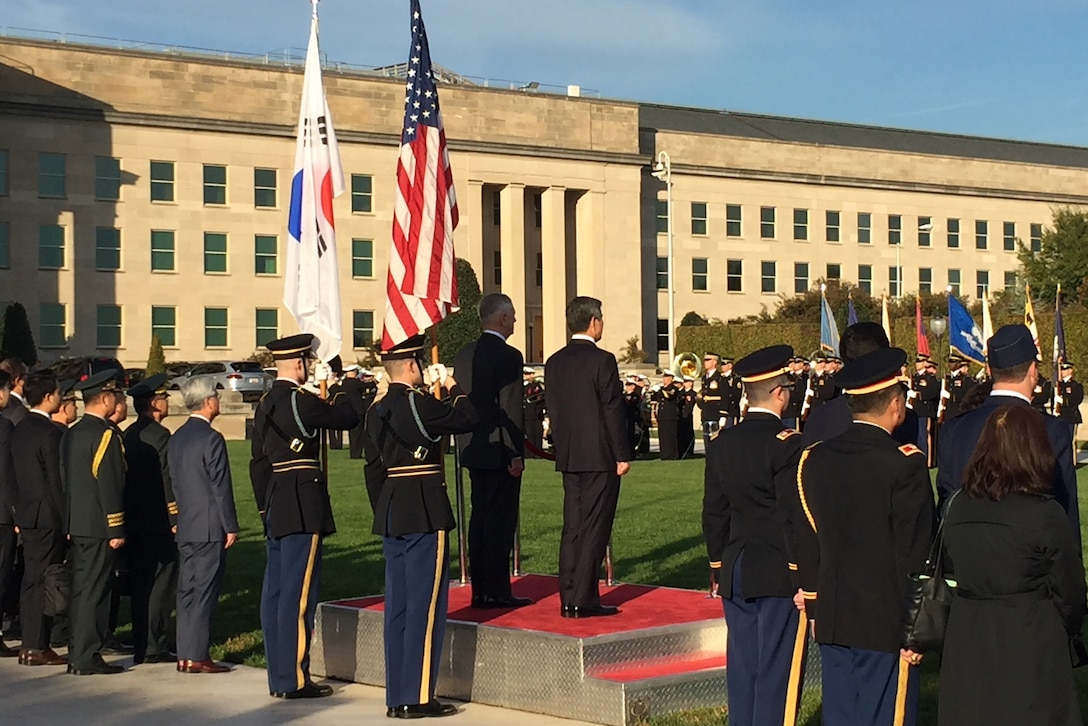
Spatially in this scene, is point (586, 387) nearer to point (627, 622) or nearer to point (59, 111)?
point (627, 622)

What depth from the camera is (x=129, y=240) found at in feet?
225

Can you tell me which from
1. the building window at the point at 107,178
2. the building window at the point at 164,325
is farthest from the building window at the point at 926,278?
the building window at the point at 107,178

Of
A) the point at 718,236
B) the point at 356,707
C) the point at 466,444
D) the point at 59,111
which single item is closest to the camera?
the point at 356,707

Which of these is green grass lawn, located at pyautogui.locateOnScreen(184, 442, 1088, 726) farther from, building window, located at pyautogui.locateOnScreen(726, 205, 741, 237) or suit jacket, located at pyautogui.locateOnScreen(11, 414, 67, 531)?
building window, located at pyautogui.locateOnScreen(726, 205, 741, 237)

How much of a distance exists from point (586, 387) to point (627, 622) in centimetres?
152

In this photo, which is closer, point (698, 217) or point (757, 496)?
point (757, 496)

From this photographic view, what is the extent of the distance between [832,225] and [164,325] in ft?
120

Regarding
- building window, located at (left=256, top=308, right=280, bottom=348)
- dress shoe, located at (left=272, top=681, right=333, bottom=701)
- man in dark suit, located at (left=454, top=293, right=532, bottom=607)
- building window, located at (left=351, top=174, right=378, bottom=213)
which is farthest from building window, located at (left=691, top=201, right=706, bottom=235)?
dress shoe, located at (left=272, top=681, right=333, bottom=701)

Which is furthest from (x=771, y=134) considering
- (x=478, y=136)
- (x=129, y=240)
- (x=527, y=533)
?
(x=527, y=533)

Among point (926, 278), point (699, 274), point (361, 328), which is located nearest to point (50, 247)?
Result: point (361, 328)

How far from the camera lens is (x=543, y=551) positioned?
1745 centimetres

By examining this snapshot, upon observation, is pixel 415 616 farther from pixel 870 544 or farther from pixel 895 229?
pixel 895 229

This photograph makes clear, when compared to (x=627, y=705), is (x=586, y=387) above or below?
above

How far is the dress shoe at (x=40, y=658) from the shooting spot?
39.2 ft
